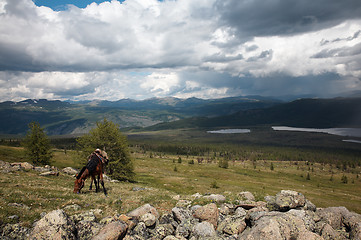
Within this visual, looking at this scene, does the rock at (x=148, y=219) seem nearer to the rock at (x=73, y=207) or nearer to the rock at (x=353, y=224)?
the rock at (x=73, y=207)

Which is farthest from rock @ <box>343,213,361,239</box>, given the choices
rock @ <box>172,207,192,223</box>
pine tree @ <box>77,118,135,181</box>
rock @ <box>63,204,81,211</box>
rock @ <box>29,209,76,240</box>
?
pine tree @ <box>77,118,135,181</box>

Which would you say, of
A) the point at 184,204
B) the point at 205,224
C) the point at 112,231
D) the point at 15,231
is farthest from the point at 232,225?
the point at 15,231

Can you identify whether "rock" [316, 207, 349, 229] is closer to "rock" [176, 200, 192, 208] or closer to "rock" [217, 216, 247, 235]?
"rock" [217, 216, 247, 235]

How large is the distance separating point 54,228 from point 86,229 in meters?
1.96

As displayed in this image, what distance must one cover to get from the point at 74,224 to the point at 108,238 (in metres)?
2.68

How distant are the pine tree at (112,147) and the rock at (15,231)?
42.2 meters

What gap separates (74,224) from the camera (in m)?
12.7

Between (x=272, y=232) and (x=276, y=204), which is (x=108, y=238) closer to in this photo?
(x=272, y=232)

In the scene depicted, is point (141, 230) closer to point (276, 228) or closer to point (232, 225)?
point (232, 225)

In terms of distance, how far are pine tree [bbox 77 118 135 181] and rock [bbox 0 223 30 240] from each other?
42.2 m

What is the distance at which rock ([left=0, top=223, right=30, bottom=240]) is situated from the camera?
434 inches

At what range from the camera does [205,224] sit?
50.2ft

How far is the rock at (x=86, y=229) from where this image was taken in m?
12.5

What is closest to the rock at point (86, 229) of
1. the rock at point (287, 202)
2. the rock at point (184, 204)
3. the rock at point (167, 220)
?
the rock at point (167, 220)
